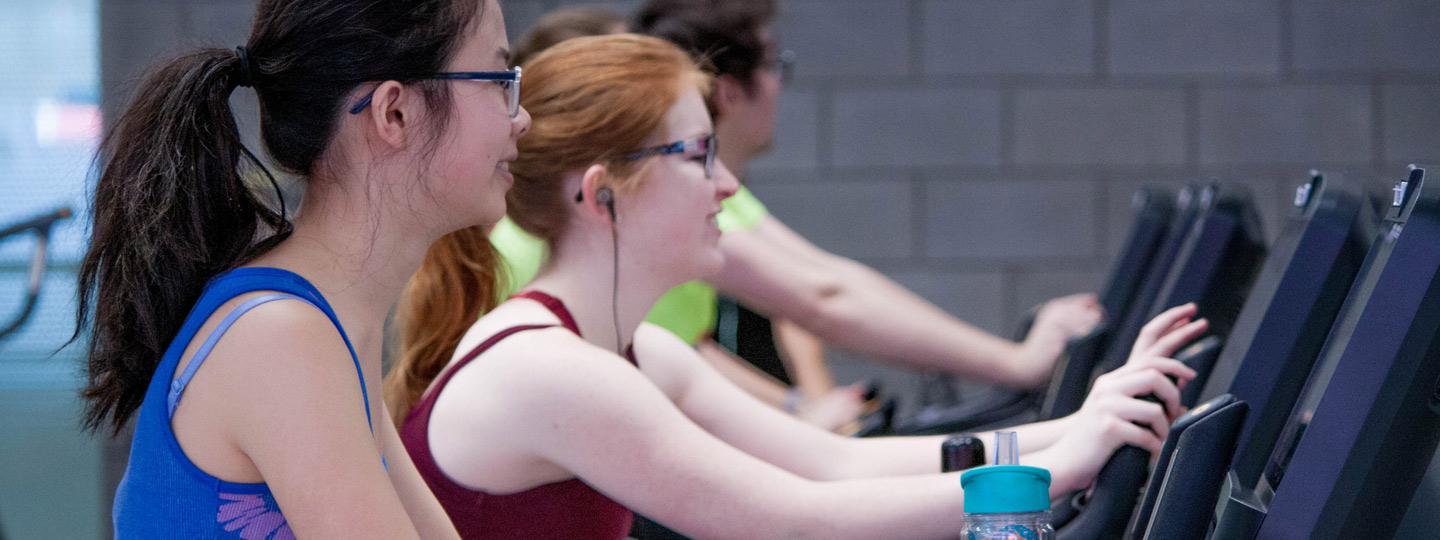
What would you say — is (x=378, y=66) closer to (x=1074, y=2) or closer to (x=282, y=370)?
(x=282, y=370)

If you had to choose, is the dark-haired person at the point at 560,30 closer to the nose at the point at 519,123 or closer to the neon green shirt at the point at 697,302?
the neon green shirt at the point at 697,302

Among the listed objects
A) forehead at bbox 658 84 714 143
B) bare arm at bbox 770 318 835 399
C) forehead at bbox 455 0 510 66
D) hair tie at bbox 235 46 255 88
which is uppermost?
forehead at bbox 455 0 510 66

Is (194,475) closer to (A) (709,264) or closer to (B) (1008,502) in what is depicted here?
(B) (1008,502)

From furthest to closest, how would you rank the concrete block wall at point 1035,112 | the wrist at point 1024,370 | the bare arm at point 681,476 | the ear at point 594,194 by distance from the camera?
the concrete block wall at point 1035,112 < the wrist at point 1024,370 < the ear at point 594,194 < the bare arm at point 681,476

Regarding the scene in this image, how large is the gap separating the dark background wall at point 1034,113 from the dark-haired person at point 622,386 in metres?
2.22

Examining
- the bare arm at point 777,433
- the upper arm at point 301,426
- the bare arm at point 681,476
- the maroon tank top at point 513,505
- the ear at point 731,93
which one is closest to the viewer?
the upper arm at point 301,426

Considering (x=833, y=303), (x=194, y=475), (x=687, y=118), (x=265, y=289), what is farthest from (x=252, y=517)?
(x=833, y=303)

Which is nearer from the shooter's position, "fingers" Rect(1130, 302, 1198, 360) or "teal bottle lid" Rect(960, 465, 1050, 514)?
"teal bottle lid" Rect(960, 465, 1050, 514)

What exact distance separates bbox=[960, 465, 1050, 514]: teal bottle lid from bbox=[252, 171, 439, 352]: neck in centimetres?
46

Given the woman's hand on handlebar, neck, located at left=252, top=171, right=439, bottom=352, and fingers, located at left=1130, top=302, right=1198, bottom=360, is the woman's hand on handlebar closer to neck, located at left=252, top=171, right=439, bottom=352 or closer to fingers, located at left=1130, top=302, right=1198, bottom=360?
fingers, located at left=1130, top=302, right=1198, bottom=360

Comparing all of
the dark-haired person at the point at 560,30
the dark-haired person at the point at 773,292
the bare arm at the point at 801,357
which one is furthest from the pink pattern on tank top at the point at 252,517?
the bare arm at the point at 801,357

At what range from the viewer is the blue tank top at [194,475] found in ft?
3.38

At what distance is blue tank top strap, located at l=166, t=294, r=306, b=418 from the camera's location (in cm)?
101

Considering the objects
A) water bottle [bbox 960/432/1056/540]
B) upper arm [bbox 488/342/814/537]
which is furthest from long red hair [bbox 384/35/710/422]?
water bottle [bbox 960/432/1056/540]
